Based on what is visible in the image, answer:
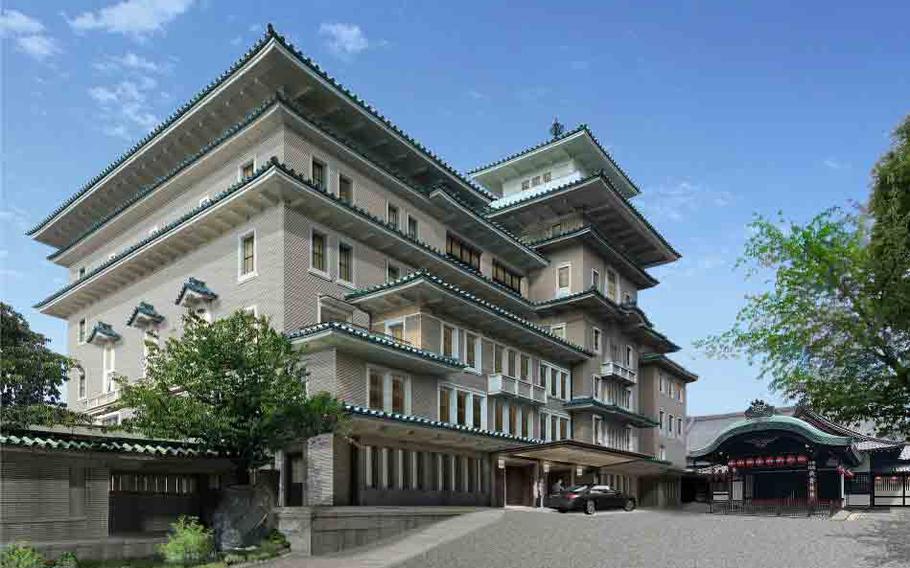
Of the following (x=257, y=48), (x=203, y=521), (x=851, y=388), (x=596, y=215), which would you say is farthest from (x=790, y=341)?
(x=596, y=215)

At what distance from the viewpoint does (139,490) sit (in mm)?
27953

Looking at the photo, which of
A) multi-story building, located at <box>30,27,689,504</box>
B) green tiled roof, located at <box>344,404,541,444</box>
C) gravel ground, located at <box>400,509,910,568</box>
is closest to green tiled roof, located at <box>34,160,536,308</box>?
multi-story building, located at <box>30,27,689,504</box>

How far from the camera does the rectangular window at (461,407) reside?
38406 millimetres

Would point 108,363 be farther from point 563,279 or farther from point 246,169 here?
point 563,279

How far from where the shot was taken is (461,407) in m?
39.0

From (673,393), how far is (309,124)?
43.5 metres

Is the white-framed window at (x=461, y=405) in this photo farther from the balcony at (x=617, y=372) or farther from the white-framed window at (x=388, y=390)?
the balcony at (x=617, y=372)

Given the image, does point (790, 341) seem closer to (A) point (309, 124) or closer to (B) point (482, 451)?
(B) point (482, 451)

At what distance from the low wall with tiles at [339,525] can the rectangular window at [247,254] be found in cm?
1231

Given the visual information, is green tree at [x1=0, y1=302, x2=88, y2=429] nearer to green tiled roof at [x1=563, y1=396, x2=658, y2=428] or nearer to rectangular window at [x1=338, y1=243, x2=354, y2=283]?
rectangular window at [x1=338, y1=243, x2=354, y2=283]

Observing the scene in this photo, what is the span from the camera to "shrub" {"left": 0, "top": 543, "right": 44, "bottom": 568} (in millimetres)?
19844

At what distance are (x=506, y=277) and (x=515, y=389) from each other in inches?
429

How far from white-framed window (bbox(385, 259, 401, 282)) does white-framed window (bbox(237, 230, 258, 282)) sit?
23.6 ft

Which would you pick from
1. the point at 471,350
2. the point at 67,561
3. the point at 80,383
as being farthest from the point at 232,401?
the point at 80,383
